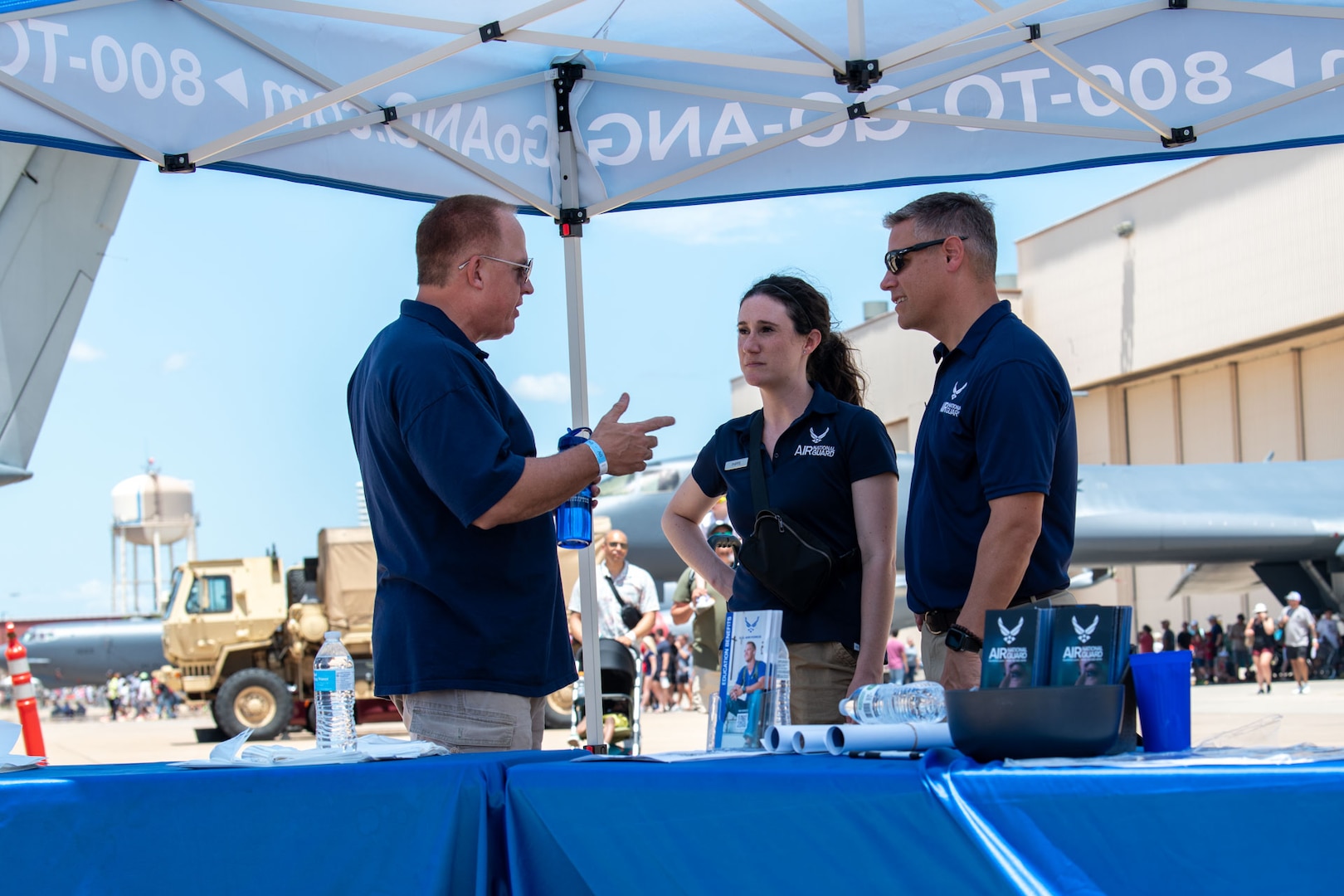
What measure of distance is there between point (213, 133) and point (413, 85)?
24.6 inches

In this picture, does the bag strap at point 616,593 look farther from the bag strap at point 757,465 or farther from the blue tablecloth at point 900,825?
the blue tablecloth at point 900,825

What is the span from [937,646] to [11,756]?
5.84ft

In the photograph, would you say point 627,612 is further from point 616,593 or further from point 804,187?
point 804,187

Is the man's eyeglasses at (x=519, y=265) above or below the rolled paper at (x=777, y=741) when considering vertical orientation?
above

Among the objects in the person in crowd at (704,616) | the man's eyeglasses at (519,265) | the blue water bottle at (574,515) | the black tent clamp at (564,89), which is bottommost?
the person in crowd at (704,616)

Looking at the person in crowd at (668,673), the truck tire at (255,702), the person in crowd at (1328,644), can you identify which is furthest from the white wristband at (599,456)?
the person in crowd at (1328,644)

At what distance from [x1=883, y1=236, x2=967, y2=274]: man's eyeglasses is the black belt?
30.2 inches

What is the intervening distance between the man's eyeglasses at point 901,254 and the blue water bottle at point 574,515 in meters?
0.84

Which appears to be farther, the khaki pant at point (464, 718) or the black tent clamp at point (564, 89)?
the black tent clamp at point (564, 89)

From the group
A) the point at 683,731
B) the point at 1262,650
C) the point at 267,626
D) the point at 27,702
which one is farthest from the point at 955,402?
the point at 1262,650

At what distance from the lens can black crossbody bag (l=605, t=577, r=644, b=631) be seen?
285 inches

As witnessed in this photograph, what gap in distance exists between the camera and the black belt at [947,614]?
101 inches

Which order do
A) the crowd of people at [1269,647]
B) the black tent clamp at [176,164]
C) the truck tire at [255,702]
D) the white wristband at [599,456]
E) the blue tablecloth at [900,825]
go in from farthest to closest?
1. the crowd of people at [1269,647]
2. the truck tire at [255,702]
3. the black tent clamp at [176,164]
4. the white wristband at [599,456]
5. the blue tablecloth at [900,825]

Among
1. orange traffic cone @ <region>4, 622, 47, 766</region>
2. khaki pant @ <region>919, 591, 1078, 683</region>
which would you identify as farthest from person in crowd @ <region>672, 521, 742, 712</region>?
khaki pant @ <region>919, 591, 1078, 683</region>
